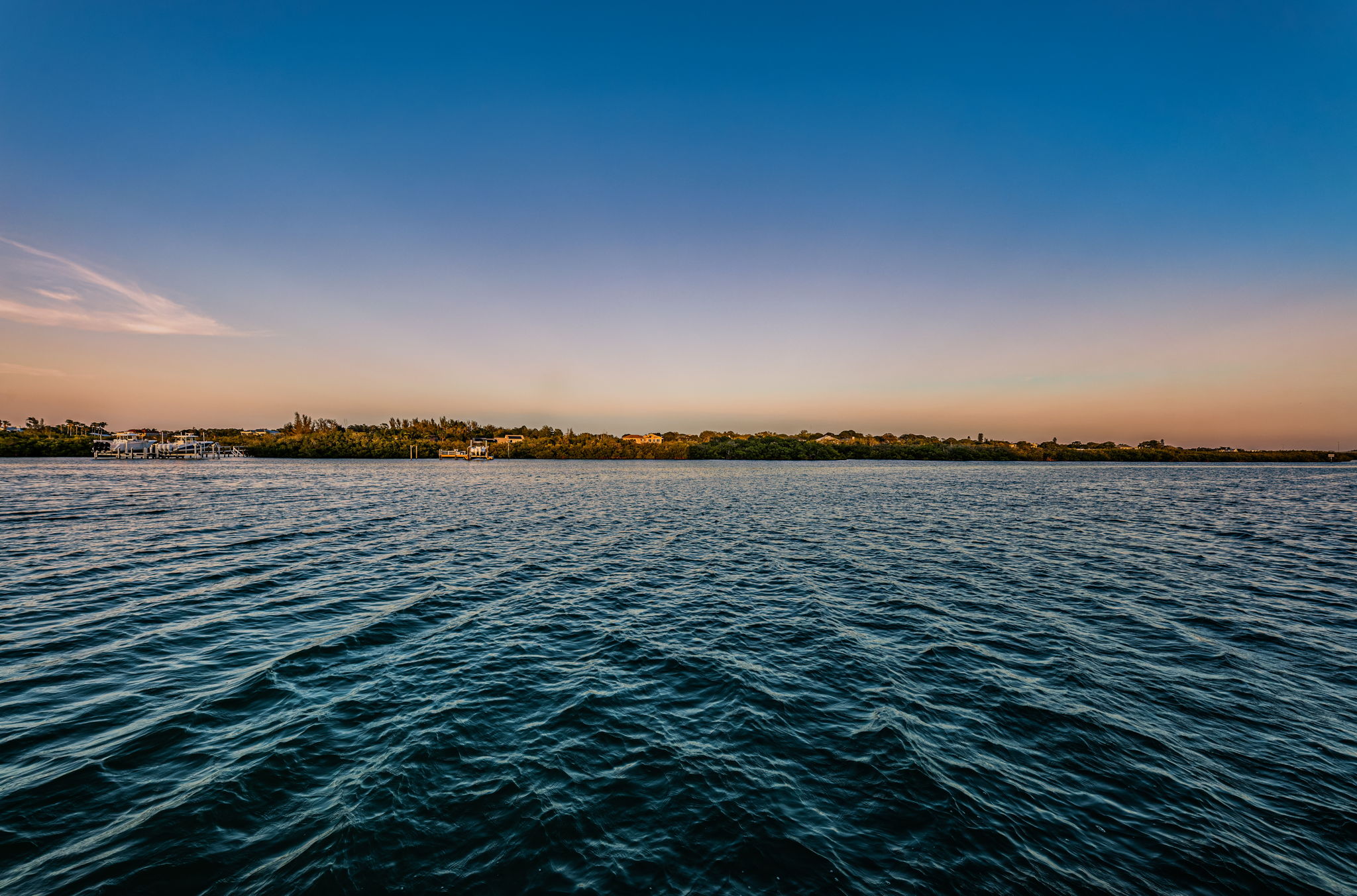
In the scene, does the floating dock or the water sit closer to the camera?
the water

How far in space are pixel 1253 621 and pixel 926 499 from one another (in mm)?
49189

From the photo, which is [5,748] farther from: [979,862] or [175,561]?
[175,561]

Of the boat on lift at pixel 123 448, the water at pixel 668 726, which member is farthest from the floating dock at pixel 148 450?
the water at pixel 668 726

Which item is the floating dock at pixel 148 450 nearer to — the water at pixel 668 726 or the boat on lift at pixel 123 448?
the boat on lift at pixel 123 448

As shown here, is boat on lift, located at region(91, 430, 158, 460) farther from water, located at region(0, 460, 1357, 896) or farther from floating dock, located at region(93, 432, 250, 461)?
water, located at region(0, 460, 1357, 896)

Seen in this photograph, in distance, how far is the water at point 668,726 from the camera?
7477mm

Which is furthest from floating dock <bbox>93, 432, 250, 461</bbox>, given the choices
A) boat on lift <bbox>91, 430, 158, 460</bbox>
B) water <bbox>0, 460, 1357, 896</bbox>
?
water <bbox>0, 460, 1357, 896</bbox>

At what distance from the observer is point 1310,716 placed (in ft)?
39.7

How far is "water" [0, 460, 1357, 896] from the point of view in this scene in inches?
294

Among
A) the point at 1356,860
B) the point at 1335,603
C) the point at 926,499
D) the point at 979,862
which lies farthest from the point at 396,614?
the point at 926,499

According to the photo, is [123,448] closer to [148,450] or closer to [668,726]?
[148,450]

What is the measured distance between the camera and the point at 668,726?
11.3 meters

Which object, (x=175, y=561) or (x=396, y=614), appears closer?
(x=396, y=614)

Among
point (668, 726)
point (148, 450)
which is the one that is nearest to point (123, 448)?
point (148, 450)
